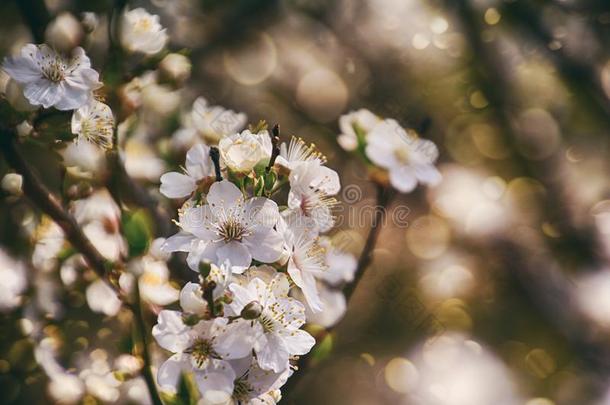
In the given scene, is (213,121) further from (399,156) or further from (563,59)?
(563,59)

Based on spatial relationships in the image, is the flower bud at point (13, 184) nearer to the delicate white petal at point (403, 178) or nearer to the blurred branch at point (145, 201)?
the blurred branch at point (145, 201)

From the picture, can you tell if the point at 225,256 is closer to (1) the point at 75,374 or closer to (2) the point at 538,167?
(1) the point at 75,374

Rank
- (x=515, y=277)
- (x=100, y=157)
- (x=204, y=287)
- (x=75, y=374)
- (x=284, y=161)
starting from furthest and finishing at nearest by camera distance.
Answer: (x=515, y=277) → (x=75, y=374) → (x=100, y=157) → (x=284, y=161) → (x=204, y=287)

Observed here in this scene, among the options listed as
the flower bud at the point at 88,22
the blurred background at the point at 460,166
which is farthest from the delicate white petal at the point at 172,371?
the blurred background at the point at 460,166

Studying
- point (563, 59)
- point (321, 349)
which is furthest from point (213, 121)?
point (563, 59)

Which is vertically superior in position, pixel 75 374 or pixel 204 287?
pixel 204 287

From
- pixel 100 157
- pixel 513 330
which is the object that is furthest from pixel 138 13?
pixel 513 330

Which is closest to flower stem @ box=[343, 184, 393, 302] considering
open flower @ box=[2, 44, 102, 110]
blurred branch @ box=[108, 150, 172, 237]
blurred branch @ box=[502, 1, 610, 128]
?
blurred branch @ box=[108, 150, 172, 237]

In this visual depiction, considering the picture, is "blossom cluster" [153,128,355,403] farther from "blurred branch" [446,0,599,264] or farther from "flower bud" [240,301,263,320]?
"blurred branch" [446,0,599,264]
